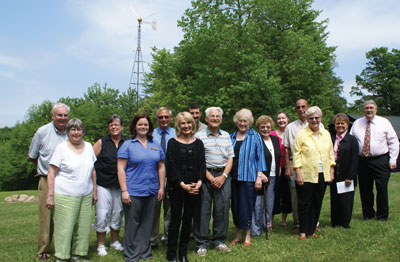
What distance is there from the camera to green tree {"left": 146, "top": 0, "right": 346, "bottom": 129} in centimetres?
1759

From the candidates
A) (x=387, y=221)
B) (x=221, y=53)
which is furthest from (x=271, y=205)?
(x=221, y=53)

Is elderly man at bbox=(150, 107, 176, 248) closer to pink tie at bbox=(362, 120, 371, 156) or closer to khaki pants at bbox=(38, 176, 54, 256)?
khaki pants at bbox=(38, 176, 54, 256)

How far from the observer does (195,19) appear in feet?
64.2

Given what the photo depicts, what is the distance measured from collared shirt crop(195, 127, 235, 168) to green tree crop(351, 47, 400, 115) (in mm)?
53407

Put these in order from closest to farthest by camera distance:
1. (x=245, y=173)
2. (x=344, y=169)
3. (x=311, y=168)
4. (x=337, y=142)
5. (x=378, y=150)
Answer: (x=245, y=173), (x=311, y=168), (x=344, y=169), (x=337, y=142), (x=378, y=150)

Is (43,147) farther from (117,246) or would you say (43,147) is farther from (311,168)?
(311,168)

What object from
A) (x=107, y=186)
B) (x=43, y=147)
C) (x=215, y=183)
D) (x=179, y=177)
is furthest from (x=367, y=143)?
(x=43, y=147)

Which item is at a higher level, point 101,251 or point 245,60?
point 245,60

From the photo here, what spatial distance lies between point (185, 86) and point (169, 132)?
15.1m

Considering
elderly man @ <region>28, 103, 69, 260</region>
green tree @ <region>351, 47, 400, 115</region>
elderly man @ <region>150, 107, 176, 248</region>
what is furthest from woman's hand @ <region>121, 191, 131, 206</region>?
green tree @ <region>351, 47, 400, 115</region>

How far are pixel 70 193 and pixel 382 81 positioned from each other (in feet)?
196

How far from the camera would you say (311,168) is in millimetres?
5570

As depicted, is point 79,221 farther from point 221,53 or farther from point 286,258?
point 221,53

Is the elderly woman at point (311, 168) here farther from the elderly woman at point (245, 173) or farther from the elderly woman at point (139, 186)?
the elderly woman at point (139, 186)
